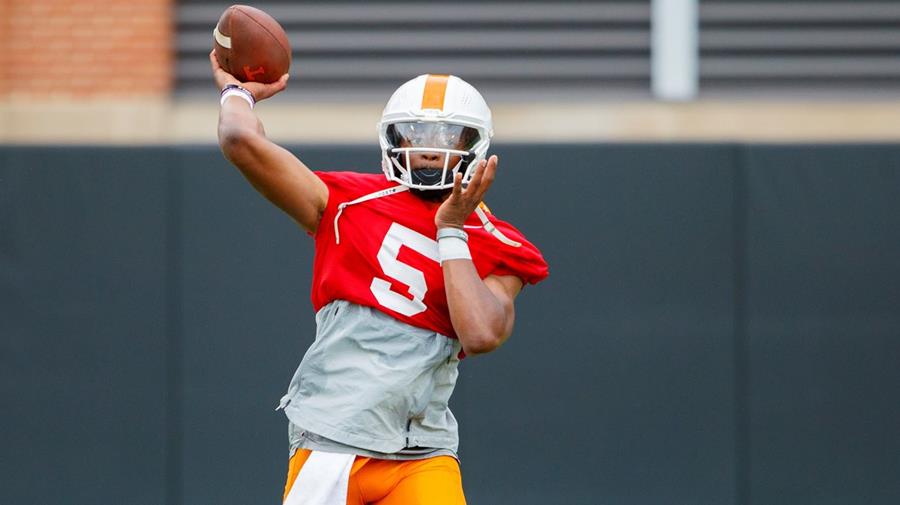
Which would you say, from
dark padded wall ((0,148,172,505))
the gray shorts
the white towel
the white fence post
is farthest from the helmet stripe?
the white fence post

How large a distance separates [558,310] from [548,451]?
68 centimetres

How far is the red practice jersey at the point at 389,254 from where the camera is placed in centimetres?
343

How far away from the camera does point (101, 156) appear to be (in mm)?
5879

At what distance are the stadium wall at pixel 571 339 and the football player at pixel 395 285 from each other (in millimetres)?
2297

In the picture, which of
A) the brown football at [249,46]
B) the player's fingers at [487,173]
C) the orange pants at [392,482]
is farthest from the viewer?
the brown football at [249,46]

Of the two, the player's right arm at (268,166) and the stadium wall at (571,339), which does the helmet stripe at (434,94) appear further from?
the stadium wall at (571,339)

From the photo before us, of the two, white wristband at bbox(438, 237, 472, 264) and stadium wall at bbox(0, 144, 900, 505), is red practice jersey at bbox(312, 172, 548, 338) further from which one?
stadium wall at bbox(0, 144, 900, 505)

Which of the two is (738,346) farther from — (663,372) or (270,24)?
(270,24)

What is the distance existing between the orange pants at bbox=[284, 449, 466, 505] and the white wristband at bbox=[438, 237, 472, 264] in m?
0.60

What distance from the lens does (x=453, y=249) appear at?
3348mm

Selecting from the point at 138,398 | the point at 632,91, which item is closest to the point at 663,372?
the point at 632,91

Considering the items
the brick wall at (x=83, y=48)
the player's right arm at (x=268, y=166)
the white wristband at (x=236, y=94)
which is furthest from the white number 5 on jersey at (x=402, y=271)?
the brick wall at (x=83, y=48)

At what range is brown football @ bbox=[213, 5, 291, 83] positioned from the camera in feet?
11.6

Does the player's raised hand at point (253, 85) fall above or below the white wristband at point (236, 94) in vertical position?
above
